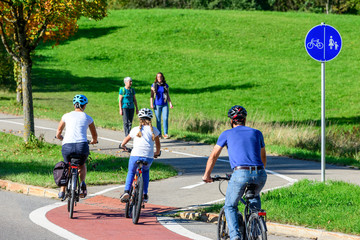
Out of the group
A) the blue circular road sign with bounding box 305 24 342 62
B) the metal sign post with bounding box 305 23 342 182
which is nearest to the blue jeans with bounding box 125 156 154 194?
the metal sign post with bounding box 305 23 342 182

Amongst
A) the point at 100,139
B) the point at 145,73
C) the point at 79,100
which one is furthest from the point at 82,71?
the point at 79,100

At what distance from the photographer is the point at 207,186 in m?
11.4

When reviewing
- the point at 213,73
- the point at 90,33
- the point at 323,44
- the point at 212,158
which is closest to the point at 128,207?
the point at 212,158

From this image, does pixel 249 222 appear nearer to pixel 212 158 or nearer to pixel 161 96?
pixel 212 158

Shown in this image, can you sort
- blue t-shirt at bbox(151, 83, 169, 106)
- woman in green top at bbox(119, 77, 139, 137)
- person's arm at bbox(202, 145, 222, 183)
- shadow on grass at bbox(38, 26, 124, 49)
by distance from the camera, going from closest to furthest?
person's arm at bbox(202, 145, 222, 183) < woman in green top at bbox(119, 77, 139, 137) < blue t-shirt at bbox(151, 83, 169, 106) < shadow on grass at bbox(38, 26, 124, 49)

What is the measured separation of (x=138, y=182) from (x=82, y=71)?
1604 inches

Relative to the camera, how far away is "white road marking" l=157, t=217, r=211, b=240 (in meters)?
7.57

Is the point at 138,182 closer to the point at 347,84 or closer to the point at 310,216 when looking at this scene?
the point at 310,216

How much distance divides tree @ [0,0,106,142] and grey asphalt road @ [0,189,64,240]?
508 centimetres

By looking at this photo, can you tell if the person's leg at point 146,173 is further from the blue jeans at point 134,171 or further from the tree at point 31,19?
the tree at point 31,19

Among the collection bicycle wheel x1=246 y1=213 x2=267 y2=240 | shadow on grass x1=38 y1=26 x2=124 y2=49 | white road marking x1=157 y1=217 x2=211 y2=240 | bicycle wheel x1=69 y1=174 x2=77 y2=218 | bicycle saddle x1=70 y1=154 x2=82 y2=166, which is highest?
shadow on grass x1=38 y1=26 x2=124 y2=49

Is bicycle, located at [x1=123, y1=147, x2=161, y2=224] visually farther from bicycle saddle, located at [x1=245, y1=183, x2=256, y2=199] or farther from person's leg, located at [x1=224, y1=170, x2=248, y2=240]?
bicycle saddle, located at [x1=245, y1=183, x2=256, y2=199]

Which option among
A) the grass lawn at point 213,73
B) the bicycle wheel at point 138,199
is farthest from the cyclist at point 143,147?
the grass lawn at point 213,73

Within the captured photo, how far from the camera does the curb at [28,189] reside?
1052cm
